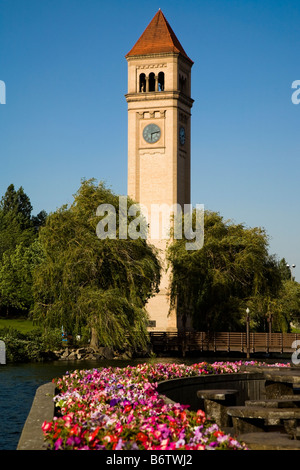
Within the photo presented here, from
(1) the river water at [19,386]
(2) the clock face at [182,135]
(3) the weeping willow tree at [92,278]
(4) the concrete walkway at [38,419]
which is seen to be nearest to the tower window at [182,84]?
(2) the clock face at [182,135]

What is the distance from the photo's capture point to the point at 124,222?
4403 centimetres

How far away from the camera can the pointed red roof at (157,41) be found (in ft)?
222

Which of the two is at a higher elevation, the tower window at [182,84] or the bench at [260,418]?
the tower window at [182,84]

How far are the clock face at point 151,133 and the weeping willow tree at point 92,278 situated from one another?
21.7m

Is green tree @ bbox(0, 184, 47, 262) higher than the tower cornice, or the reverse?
the tower cornice

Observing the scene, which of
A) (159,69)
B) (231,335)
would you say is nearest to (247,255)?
(231,335)

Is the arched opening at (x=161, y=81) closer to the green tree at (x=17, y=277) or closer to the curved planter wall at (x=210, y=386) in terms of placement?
the green tree at (x=17, y=277)

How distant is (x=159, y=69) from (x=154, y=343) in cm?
2623

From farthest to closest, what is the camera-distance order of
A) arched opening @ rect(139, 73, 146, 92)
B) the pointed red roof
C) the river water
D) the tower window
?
the tower window, arched opening @ rect(139, 73, 146, 92), the pointed red roof, the river water

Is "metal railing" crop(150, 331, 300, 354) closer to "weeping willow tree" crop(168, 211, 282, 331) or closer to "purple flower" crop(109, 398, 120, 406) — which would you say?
"weeping willow tree" crop(168, 211, 282, 331)

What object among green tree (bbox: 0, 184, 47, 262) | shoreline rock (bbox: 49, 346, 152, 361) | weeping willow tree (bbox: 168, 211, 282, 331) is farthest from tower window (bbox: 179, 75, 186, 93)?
shoreline rock (bbox: 49, 346, 152, 361)

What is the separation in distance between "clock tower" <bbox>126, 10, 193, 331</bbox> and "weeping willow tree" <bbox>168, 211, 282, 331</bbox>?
908 centimetres

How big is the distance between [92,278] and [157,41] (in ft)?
109

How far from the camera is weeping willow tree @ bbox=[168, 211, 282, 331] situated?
52.0 metres
